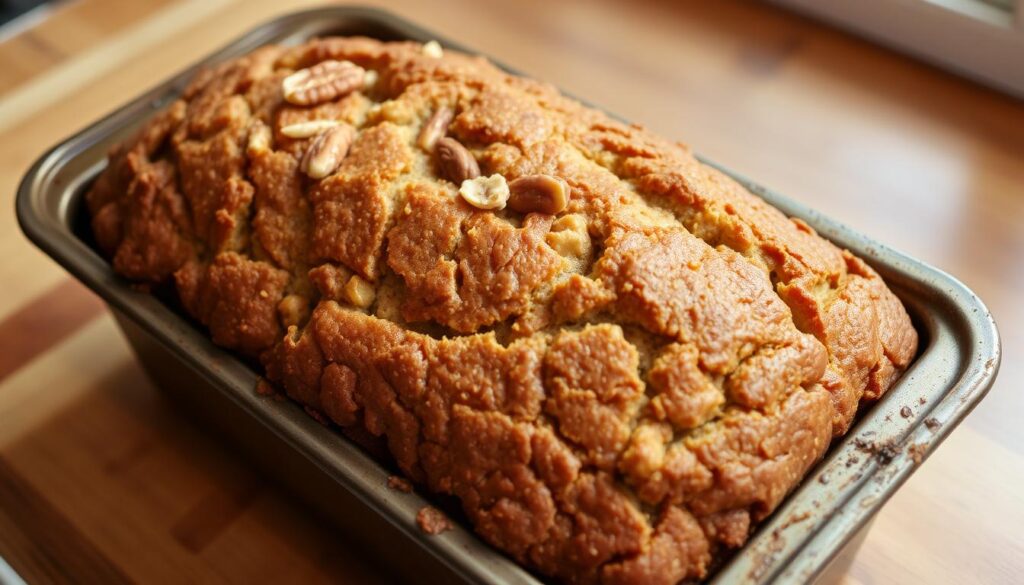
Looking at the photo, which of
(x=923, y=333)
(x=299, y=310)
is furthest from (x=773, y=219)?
(x=299, y=310)

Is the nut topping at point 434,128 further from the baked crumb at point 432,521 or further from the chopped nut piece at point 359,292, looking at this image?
the baked crumb at point 432,521

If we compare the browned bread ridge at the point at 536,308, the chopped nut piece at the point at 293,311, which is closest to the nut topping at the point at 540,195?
the browned bread ridge at the point at 536,308

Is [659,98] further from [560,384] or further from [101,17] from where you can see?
[101,17]

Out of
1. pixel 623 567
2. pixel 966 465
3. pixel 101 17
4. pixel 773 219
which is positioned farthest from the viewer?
pixel 101 17

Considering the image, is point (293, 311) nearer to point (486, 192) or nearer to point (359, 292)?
point (359, 292)

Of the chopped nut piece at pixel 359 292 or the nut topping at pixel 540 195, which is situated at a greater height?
the nut topping at pixel 540 195

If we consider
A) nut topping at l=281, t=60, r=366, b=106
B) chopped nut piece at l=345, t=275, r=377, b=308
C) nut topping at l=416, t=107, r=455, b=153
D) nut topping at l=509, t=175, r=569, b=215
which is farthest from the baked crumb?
nut topping at l=281, t=60, r=366, b=106

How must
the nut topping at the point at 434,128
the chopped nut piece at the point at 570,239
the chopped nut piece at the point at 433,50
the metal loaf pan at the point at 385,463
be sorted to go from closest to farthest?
1. the metal loaf pan at the point at 385,463
2. the chopped nut piece at the point at 570,239
3. the nut topping at the point at 434,128
4. the chopped nut piece at the point at 433,50
